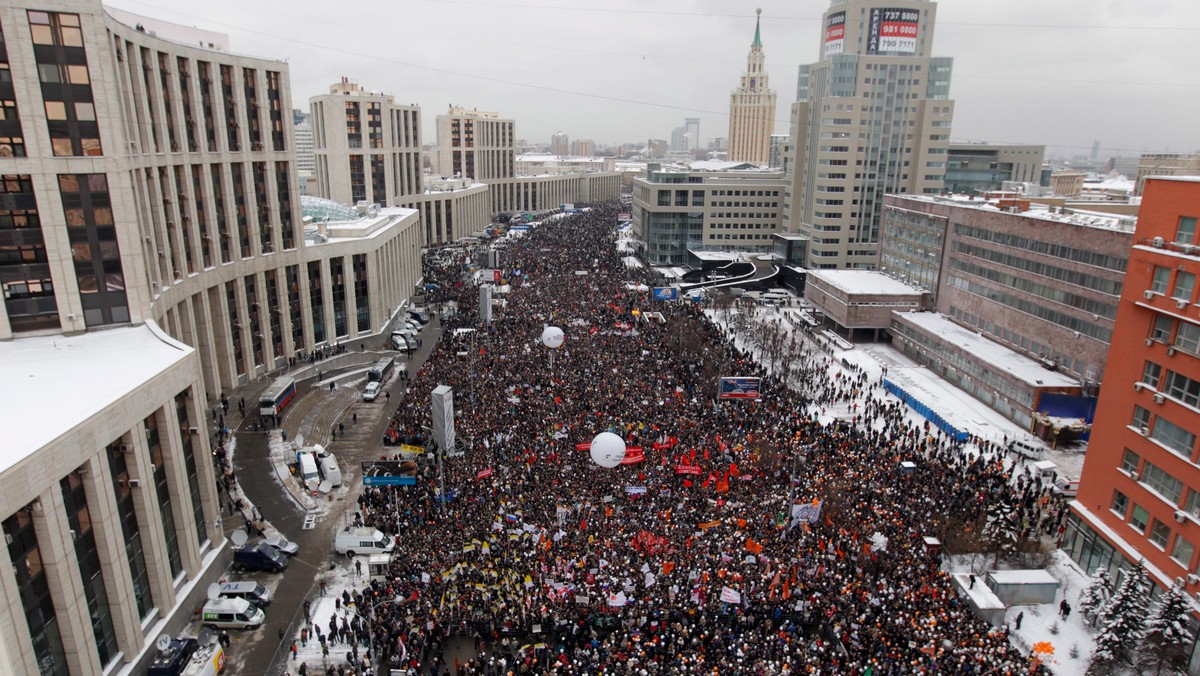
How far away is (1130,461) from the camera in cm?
2720

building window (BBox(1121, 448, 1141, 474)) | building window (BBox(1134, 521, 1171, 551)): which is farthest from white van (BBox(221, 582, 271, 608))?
building window (BBox(1121, 448, 1141, 474))

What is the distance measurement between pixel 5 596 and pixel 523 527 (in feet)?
53.1

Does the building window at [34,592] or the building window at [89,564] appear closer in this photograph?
the building window at [34,592]

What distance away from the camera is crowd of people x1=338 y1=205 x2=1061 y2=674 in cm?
2220

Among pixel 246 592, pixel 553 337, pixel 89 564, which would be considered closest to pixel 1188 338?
pixel 553 337

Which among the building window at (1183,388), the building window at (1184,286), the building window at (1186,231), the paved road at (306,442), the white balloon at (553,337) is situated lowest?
the paved road at (306,442)

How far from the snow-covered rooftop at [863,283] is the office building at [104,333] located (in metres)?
50.3

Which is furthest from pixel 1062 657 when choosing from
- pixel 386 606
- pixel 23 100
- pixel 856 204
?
pixel 856 204

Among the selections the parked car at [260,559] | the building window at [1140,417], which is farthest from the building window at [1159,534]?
the parked car at [260,559]

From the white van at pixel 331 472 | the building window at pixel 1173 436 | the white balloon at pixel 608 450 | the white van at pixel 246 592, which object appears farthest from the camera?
the white van at pixel 331 472

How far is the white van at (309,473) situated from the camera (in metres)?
34.5

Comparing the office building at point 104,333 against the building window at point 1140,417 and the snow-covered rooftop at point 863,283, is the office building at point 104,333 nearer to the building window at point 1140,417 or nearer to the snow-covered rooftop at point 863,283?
the building window at point 1140,417

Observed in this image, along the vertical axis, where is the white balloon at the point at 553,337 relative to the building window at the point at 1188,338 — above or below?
below

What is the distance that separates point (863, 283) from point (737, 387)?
28.1 m
